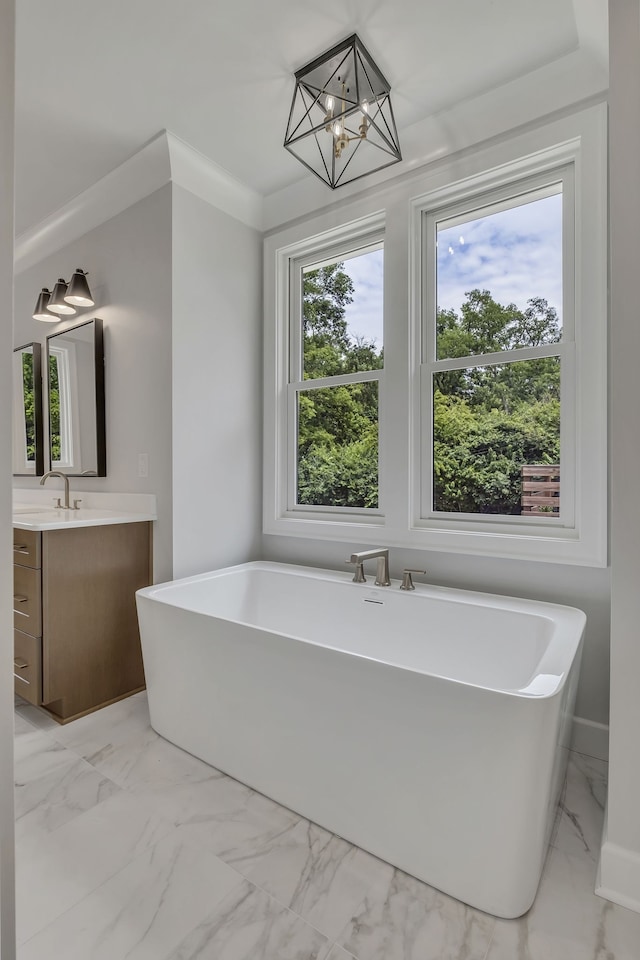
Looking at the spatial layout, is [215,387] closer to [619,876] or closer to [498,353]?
[498,353]

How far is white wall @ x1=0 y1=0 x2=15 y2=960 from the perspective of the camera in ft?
1.81

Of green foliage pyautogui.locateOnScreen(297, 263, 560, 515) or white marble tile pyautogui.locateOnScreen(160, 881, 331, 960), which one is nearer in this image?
white marble tile pyautogui.locateOnScreen(160, 881, 331, 960)

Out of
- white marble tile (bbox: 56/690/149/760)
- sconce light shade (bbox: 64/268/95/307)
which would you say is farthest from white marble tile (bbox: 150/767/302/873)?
sconce light shade (bbox: 64/268/95/307)

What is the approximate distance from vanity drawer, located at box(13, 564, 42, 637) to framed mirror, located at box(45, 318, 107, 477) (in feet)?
2.38

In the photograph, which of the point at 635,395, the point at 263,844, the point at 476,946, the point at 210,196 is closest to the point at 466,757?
the point at 476,946

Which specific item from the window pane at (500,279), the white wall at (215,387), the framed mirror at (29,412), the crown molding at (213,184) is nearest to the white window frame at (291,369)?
the white wall at (215,387)

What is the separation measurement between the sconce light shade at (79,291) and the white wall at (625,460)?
8.00 ft

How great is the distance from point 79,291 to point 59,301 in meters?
0.15

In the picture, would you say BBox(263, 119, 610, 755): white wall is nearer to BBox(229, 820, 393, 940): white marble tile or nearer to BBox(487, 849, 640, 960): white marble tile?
BBox(487, 849, 640, 960): white marble tile

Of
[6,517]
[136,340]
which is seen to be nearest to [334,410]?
[136,340]

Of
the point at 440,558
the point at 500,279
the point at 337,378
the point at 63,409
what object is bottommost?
the point at 440,558

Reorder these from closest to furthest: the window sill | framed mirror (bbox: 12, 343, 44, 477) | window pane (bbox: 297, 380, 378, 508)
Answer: the window sill < window pane (bbox: 297, 380, 378, 508) < framed mirror (bbox: 12, 343, 44, 477)

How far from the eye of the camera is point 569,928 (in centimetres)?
117

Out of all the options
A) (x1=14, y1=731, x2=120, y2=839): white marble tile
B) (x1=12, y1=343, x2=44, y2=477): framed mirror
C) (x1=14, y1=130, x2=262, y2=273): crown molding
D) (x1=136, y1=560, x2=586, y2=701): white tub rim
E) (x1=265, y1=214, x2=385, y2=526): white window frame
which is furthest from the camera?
(x1=12, y1=343, x2=44, y2=477): framed mirror
